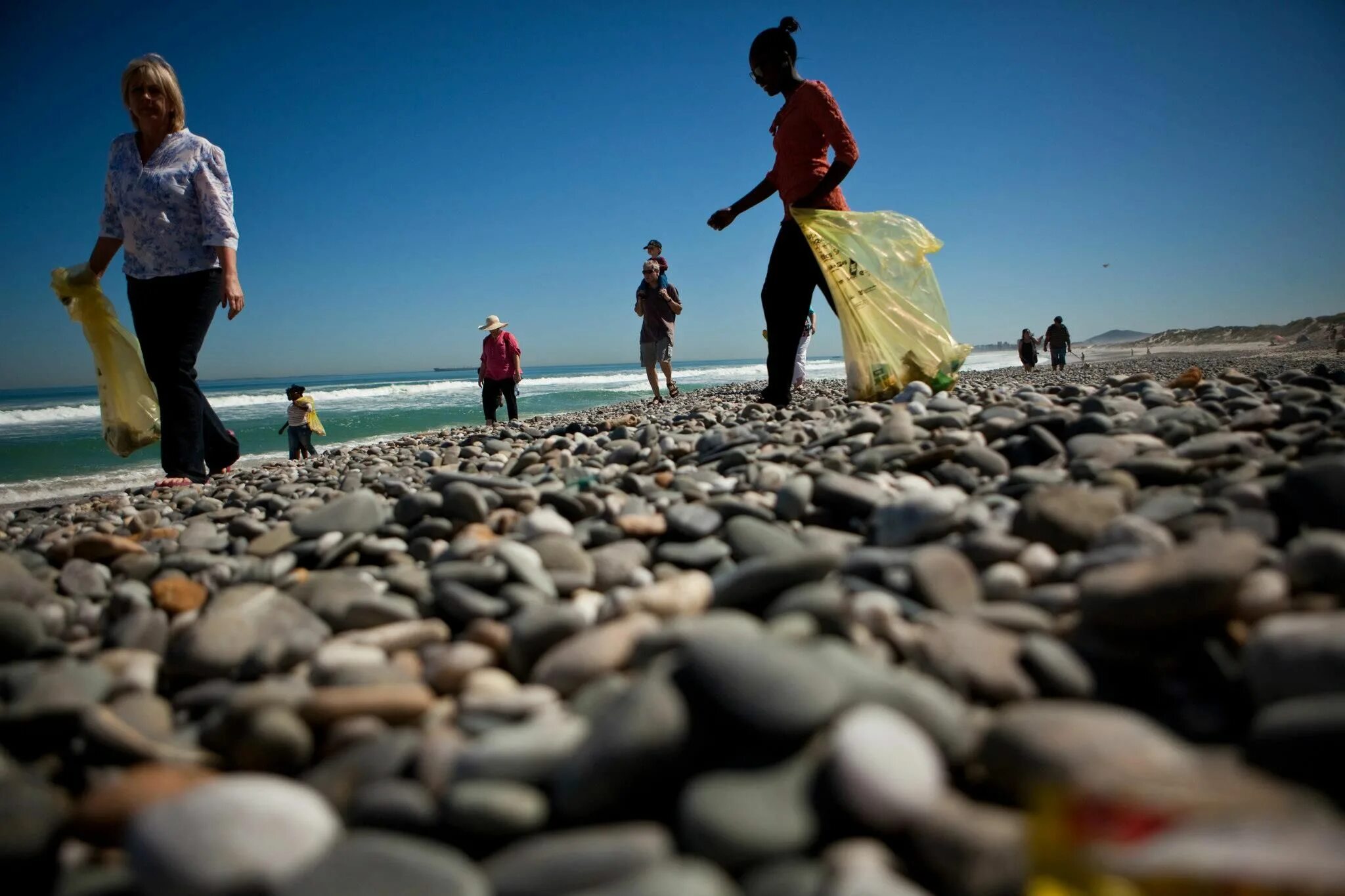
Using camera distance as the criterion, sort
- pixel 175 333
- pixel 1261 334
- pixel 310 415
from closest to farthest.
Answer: pixel 175 333, pixel 310 415, pixel 1261 334

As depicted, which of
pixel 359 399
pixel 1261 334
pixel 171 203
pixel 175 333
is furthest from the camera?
pixel 1261 334

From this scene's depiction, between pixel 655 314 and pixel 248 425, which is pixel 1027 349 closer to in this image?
pixel 655 314

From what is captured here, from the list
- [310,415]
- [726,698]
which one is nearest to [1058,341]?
[310,415]

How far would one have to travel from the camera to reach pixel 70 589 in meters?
1.71

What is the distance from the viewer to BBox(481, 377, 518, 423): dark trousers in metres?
8.90

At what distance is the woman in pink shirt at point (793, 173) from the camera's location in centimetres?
382

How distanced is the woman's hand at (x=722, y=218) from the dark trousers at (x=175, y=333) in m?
3.05

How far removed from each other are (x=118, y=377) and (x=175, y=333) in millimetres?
1018

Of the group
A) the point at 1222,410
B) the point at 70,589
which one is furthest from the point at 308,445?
the point at 1222,410

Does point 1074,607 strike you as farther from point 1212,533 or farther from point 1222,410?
point 1222,410

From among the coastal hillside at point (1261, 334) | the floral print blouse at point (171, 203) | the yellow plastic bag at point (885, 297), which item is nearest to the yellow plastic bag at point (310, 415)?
the floral print blouse at point (171, 203)

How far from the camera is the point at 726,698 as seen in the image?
0.79m

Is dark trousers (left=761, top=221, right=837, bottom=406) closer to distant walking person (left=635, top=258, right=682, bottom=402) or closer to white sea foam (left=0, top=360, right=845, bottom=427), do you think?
distant walking person (left=635, top=258, right=682, bottom=402)

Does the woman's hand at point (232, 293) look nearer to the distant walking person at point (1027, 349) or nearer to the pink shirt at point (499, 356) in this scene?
the pink shirt at point (499, 356)
